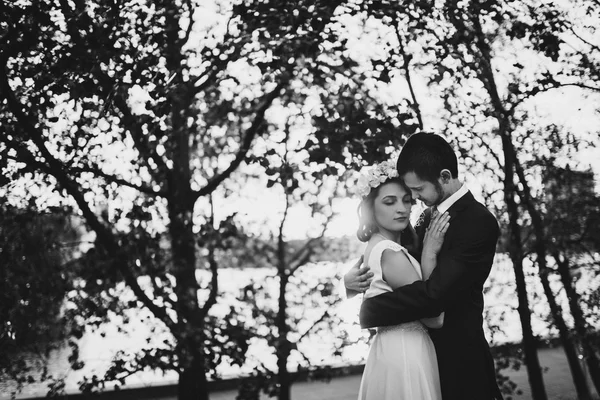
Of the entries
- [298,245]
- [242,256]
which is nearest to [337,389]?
[298,245]

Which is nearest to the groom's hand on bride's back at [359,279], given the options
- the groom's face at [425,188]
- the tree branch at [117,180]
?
the groom's face at [425,188]

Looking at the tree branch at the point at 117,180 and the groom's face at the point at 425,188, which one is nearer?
the groom's face at the point at 425,188

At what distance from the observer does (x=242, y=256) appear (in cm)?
937

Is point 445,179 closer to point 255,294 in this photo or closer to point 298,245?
point 255,294

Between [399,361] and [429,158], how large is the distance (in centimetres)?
111

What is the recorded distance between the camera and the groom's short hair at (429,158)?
10.7 ft

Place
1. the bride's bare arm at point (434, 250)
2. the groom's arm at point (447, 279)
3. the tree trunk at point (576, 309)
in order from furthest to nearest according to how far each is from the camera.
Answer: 1. the tree trunk at point (576, 309)
2. the bride's bare arm at point (434, 250)
3. the groom's arm at point (447, 279)

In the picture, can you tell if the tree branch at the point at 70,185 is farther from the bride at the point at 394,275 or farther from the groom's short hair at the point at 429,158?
the groom's short hair at the point at 429,158

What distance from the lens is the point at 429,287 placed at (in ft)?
9.98

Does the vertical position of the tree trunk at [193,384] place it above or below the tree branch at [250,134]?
below

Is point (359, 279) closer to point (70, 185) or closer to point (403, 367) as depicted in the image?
point (403, 367)

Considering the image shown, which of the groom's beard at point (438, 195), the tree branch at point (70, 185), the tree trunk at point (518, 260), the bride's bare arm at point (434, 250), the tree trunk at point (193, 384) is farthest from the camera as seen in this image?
the tree trunk at point (518, 260)

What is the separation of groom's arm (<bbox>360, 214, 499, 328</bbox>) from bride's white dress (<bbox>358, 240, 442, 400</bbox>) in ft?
0.48

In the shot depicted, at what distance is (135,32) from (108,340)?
14632 mm
